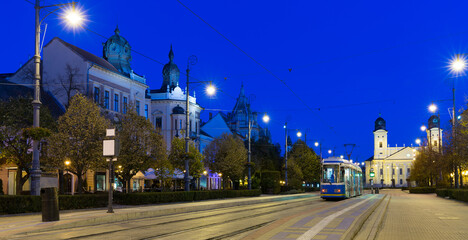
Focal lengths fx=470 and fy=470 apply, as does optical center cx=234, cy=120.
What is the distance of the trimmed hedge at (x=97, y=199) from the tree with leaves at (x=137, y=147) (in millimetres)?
2667

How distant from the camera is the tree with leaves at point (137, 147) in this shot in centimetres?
3238

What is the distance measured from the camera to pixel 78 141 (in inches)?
1091

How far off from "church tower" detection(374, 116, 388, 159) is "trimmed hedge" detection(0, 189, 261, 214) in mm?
128801

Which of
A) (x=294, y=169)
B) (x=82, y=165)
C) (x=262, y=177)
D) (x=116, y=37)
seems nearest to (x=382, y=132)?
(x=294, y=169)

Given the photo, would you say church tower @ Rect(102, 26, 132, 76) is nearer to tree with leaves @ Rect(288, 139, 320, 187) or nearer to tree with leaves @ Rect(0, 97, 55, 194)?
tree with leaves @ Rect(0, 97, 55, 194)

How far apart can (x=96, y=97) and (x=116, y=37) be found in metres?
14.0

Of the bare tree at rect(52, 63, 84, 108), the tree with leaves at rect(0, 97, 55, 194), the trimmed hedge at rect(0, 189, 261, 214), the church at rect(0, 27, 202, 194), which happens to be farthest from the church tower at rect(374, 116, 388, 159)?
the tree with leaves at rect(0, 97, 55, 194)

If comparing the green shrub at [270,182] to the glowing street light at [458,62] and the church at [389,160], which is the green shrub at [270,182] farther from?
the church at [389,160]

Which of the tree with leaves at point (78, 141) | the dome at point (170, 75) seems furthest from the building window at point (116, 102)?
the dome at point (170, 75)

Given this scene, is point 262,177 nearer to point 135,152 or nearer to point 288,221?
point 135,152

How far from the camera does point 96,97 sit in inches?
1780

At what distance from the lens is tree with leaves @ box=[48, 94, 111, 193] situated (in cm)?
2733

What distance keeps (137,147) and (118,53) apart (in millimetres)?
25781

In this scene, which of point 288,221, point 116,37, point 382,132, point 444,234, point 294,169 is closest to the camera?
point 444,234
